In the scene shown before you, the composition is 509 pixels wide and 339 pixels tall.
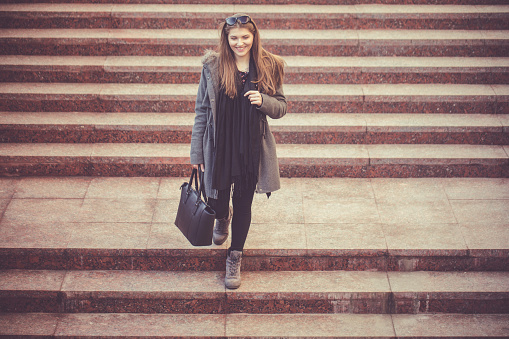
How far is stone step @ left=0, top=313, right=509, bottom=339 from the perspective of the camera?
13.2 ft

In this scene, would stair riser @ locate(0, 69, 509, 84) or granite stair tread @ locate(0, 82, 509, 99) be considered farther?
stair riser @ locate(0, 69, 509, 84)

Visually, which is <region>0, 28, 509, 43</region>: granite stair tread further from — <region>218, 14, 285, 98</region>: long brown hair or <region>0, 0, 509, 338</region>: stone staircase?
<region>218, 14, 285, 98</region>: long brown hair

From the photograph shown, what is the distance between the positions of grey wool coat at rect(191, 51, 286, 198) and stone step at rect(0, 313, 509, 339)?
1.02 m

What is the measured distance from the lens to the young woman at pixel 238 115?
3617 mm

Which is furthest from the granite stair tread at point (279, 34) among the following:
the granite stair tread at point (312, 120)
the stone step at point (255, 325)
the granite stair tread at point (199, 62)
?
the stone step at point (255, 325)

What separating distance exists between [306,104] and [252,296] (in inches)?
89.7

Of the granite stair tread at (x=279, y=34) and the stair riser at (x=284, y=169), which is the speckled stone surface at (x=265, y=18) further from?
the stair riser at (x=284, y=169)

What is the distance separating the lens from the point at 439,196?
196 inches

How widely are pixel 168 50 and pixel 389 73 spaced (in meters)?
2.41

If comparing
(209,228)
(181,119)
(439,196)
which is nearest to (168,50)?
(181,119)

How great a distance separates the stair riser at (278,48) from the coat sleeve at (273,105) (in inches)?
93.2

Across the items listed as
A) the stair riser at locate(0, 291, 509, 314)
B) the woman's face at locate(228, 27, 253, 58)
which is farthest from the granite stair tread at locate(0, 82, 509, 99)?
the stair riser at locate(0, 291, 509, 314)

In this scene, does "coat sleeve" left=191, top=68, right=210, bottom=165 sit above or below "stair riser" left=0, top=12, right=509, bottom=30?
below

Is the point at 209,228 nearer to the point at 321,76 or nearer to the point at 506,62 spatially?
the point at 321,76
